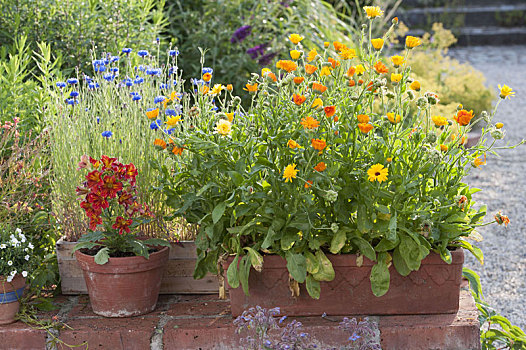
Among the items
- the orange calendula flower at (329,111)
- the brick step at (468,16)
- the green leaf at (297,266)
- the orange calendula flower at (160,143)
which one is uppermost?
the orange calendula flower at (329,111)

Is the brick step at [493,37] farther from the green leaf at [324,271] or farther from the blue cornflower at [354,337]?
the blue cornflower at [354,337]

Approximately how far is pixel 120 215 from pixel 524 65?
325 inches

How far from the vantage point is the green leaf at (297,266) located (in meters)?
2.14

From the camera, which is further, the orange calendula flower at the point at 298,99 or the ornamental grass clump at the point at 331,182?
the ornamental grass clump at the point at 331,182

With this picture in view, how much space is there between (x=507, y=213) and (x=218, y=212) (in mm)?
2978

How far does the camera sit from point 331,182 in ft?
7.00

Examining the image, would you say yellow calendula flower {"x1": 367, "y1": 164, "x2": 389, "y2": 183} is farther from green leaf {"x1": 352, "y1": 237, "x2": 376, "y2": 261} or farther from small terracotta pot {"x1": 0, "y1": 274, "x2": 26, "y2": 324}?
small terracotta pot {"x1": 0, "y1": 274, "x2": 26, "y2": 324}

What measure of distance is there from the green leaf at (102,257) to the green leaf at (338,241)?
0.74 meters

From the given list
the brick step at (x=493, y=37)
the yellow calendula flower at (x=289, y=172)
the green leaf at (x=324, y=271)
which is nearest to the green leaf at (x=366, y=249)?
the green leaf at (x=324, y=271)

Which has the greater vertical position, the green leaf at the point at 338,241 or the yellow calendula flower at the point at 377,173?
the yellow calendula flower at the point at 377,173

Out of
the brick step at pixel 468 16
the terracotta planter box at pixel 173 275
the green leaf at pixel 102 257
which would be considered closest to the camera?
the green leaf at pixel 102 257

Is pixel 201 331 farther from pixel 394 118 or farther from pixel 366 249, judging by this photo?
pixel 394 118

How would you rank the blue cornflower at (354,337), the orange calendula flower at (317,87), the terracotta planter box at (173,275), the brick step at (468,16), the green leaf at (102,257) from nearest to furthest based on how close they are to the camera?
1. the blue cornflower at (354,337)
2. the orange calendula flower at (317,87)
3. the green leaf at (102,257)
4. the terracotta planter box at (173,275)
5. the brick step at (468,16)

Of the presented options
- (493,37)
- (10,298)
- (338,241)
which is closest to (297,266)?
(338,241)
